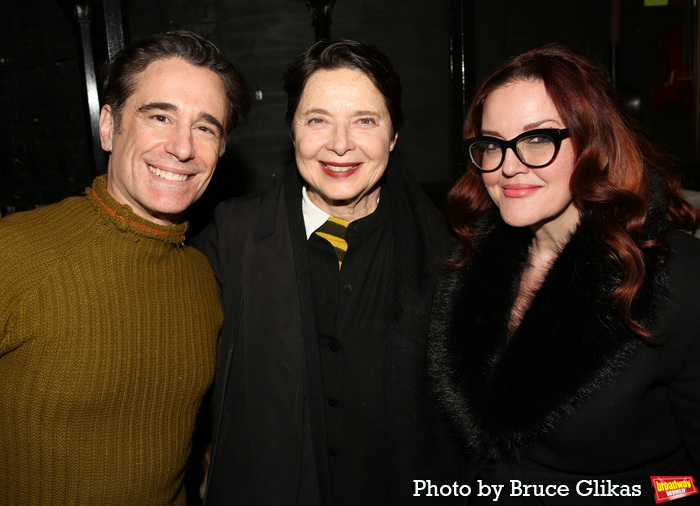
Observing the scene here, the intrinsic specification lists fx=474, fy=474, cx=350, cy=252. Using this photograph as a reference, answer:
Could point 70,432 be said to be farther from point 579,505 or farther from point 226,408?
point 579,505

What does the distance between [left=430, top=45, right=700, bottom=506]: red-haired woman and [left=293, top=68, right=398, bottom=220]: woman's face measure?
410 mm

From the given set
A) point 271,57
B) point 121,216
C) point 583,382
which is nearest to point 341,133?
point 121,216

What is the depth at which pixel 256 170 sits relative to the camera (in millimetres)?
3092

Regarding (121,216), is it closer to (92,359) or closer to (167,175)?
(167,175)

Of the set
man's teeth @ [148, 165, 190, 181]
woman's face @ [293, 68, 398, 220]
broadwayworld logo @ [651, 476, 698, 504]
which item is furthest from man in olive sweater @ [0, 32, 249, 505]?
broadwayworld logo @ [651, 476, 698, 504]

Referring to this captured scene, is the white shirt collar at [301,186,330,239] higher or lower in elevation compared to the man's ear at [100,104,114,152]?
lower

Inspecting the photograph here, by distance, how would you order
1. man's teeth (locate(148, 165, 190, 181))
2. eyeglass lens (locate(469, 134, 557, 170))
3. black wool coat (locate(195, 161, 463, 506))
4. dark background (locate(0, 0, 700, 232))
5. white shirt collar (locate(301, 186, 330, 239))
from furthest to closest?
dark background (locate(0, 0, 700, 232)) < white shirt collar (locate(301, 186, 330, 239)) < black wool coat (locate(195, 161, 463, 506)) < man's teeth (locate(148, 165, 190, 181)) < eyeglass lens (locate(469, 134, 557, 170))

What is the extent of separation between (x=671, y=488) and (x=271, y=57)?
290 centimetres

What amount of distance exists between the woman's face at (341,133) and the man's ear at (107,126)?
647 millimetres

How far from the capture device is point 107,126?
163 centimetres

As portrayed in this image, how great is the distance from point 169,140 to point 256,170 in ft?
5.11

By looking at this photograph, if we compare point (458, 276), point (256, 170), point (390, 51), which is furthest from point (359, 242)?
point (390, 51)

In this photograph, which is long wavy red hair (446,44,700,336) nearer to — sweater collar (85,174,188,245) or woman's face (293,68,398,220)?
woman's face (293,68,398,220)

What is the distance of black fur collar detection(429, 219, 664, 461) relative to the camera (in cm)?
140
